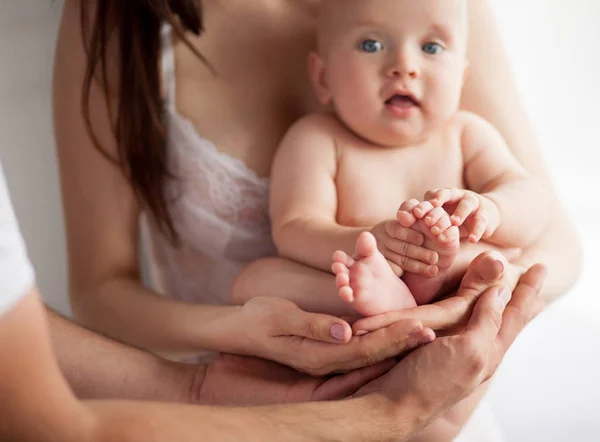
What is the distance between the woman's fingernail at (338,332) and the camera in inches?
32.5

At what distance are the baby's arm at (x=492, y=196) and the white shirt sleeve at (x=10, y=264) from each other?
1.50ft

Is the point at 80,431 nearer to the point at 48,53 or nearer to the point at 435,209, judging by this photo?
the point at 435,209

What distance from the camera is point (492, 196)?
0.97 m

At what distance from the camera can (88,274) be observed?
1.18 metres

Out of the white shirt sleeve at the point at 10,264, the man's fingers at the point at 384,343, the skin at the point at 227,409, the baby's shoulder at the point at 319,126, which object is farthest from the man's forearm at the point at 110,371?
the white shirt sleeve at the point at 10,264

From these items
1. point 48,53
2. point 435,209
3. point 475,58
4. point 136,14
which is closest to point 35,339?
point 435,209

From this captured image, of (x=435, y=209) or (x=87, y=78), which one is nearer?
(x=435, y=209)

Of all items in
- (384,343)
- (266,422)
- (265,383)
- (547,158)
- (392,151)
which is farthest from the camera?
(547,158)

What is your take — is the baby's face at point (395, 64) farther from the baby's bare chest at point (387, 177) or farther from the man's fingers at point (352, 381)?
the man's fingers at point (352, 381)

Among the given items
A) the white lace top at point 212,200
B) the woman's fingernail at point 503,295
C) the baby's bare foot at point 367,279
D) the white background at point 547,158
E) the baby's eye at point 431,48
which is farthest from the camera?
the white background at point 547,158

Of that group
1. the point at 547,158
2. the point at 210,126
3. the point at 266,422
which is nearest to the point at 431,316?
the point at 266,422

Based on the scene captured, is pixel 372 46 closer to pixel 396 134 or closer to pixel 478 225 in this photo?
pixel 396 134

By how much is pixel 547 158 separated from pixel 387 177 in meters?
0.74

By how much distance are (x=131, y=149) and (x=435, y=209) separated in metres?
0.50
